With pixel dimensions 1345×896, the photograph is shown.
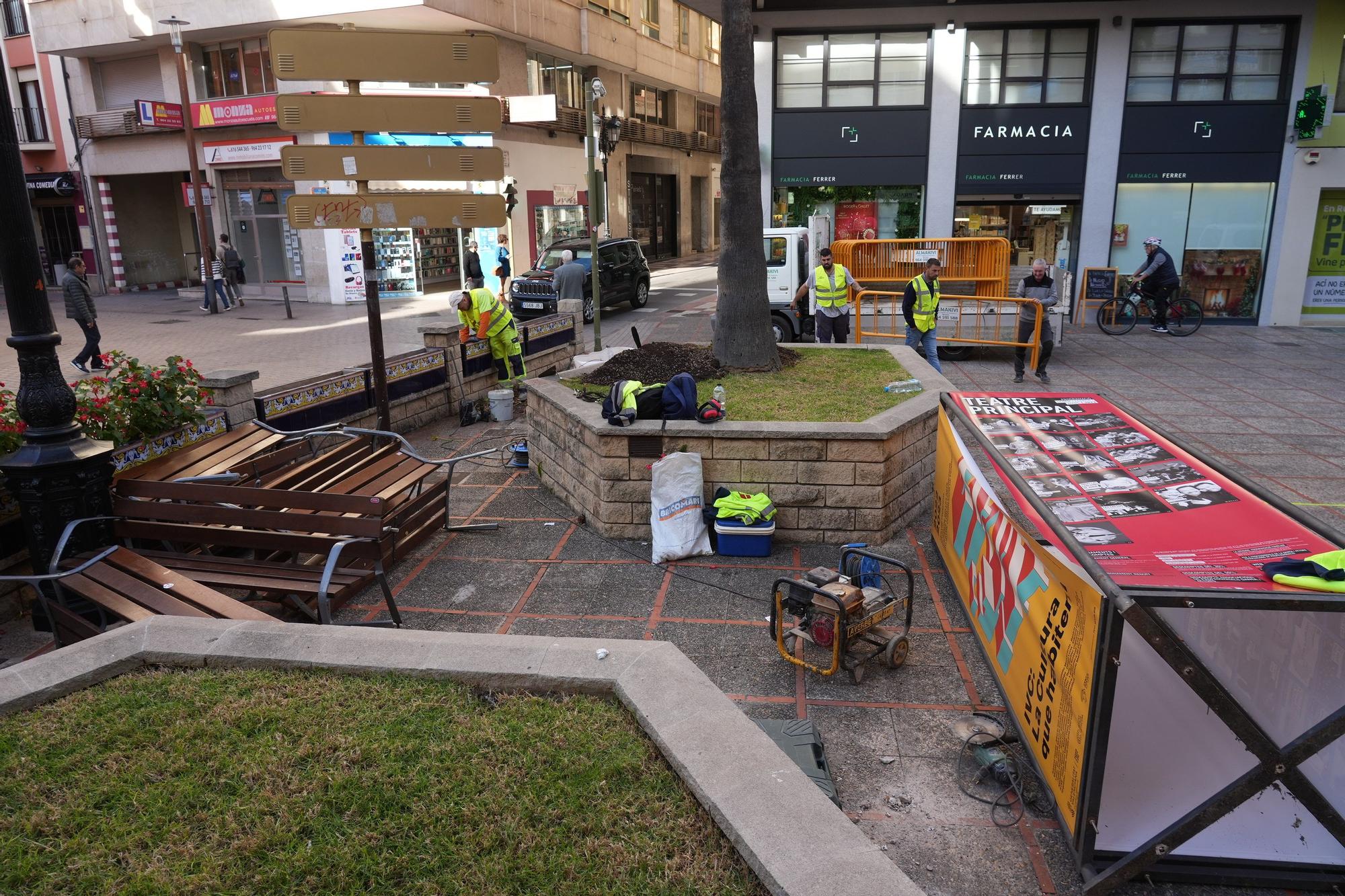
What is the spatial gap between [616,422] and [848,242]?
12016 mm

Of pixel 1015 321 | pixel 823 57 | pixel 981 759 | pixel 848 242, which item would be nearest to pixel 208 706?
A: pixel 981 759

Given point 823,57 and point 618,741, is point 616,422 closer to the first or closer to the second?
point 618,741

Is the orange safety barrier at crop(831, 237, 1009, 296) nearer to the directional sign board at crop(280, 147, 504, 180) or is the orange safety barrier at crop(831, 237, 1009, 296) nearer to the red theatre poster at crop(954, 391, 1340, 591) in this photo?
the directional sign board at crop(280, 147, 504, 180)

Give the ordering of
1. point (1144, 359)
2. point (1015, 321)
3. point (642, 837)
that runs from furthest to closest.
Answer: point (1144, 359) → point (1015, 321) → point (642, 837)

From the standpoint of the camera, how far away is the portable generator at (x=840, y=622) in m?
5.33

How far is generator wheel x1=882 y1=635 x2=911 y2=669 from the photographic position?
17.9 ft

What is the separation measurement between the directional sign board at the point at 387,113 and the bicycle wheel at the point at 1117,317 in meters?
14.9

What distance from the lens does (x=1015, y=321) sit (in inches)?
583

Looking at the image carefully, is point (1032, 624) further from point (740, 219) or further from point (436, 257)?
point (436, 257)

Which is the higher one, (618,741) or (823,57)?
(823,57)

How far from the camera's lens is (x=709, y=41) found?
4522 centimetres

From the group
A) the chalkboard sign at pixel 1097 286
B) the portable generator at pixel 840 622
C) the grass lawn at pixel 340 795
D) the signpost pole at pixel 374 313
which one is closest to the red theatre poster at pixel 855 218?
the chalkboard sign at pixel 1097 286

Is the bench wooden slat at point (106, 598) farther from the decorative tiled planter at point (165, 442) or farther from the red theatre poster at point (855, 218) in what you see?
the red theatre poster at point (855, 218)

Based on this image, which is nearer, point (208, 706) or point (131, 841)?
point (131, 841)
